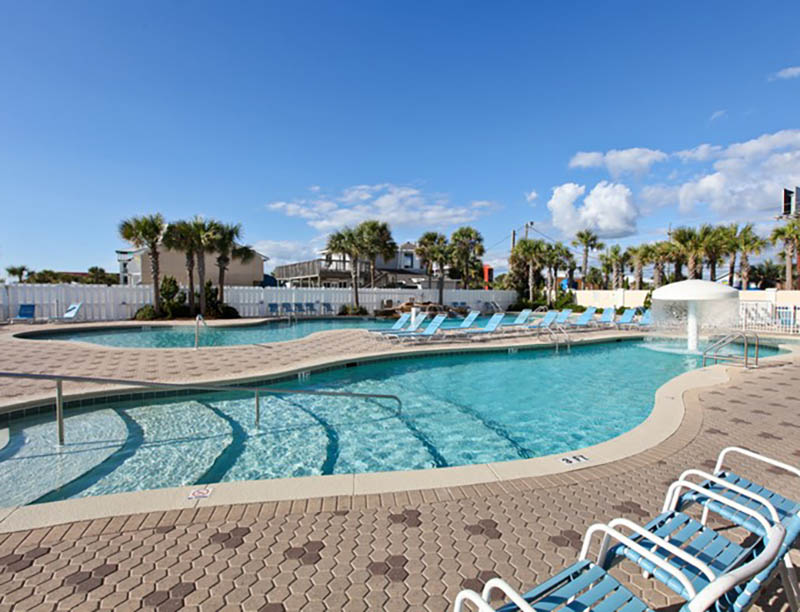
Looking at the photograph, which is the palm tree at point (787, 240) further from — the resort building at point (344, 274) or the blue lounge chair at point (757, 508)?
the blue lounge chair at point (757, 508)

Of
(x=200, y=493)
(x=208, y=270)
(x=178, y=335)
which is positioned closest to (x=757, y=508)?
(x=200, y=493)

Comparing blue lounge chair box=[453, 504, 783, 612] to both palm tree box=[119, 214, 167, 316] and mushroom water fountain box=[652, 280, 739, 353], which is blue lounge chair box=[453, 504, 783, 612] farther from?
palm tree box=[119, 214, 167, 316]

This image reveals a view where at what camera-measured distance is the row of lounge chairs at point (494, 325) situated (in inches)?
562

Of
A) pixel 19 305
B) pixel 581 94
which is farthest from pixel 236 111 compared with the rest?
pixel 19 305

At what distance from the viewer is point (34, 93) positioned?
34.1ft

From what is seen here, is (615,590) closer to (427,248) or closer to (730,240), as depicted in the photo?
(427,248)

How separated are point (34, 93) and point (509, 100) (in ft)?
56.3

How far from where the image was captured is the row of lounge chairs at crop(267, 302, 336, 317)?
2400 cm

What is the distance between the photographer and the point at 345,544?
2.78 metres

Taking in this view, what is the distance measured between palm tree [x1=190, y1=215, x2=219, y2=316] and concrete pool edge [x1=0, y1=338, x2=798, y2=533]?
1978 centimetres

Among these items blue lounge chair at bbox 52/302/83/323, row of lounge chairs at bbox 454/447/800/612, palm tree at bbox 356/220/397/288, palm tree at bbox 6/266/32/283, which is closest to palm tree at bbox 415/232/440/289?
palm tree at bbox 356/220/397/288

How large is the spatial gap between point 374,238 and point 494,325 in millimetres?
13642

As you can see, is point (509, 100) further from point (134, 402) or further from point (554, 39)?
point (134, 402)

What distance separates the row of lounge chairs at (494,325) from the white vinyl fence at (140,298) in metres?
10.4
